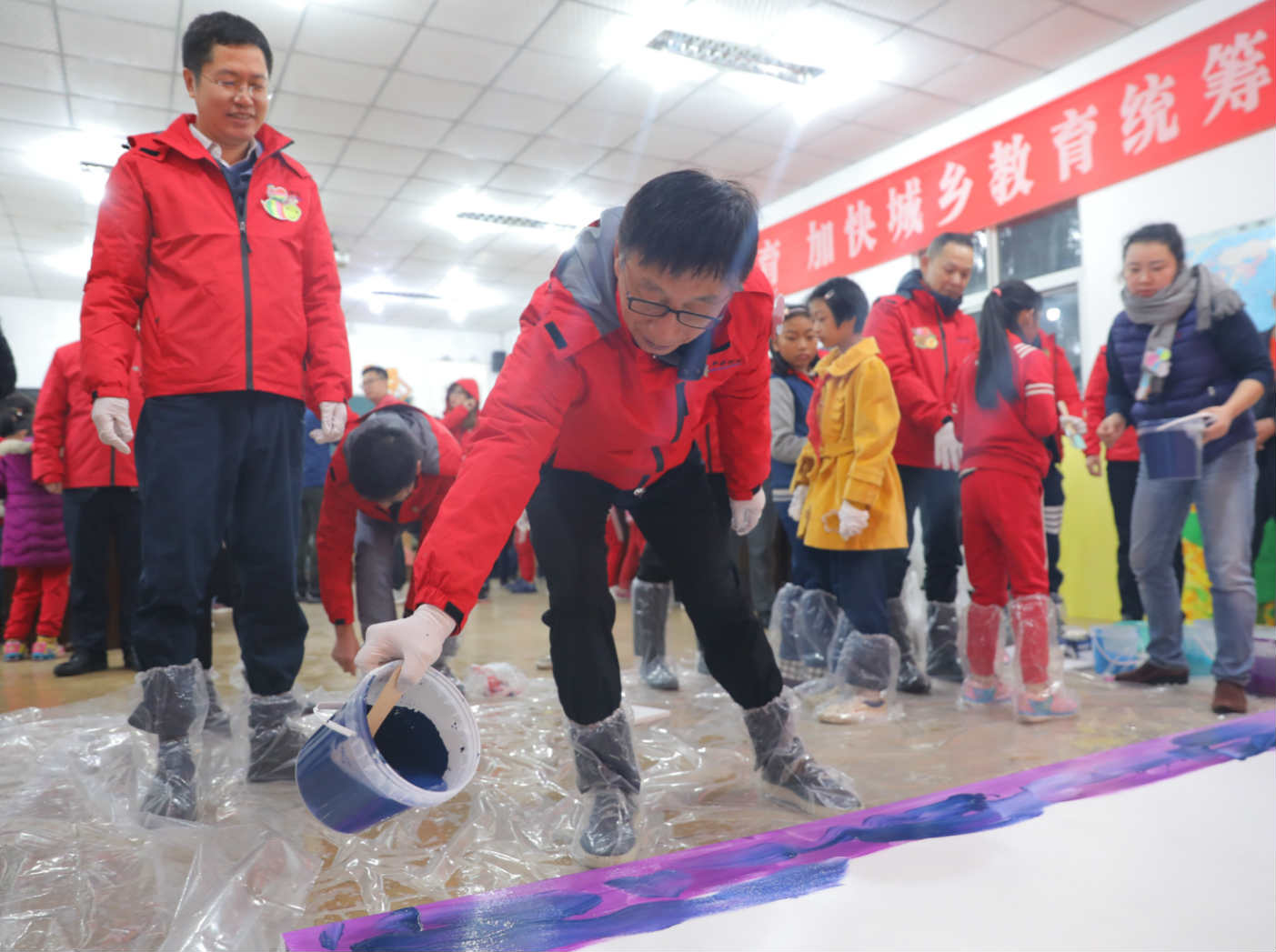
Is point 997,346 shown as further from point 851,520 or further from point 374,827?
point 374,827

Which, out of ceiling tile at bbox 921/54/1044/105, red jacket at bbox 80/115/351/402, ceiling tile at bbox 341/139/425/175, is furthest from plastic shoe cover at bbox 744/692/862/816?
ceiling tile at bbox 341/139/425/175

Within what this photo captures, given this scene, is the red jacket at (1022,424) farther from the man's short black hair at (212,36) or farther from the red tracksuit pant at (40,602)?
the red tracksuit pant at (40,602)

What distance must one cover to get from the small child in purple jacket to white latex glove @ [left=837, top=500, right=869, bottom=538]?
2.87m

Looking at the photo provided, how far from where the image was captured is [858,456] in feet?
6.68

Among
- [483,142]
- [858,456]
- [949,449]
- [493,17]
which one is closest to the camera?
[858,456]

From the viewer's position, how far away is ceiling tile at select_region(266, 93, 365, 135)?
476 cm

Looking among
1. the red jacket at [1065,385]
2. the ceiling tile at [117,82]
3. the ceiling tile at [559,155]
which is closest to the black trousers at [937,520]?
the red jacket at [1065,385]

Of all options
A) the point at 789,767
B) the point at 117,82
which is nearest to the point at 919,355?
the point at 789,767

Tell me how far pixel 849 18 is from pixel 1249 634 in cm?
317

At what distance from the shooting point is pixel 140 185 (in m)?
1.45

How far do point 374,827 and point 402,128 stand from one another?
15.5 feet

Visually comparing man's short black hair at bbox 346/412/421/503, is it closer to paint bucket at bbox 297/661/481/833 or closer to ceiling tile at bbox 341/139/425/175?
paint bucket at bbox 297/661/481/833

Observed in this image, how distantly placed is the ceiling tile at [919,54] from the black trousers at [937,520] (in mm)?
2604

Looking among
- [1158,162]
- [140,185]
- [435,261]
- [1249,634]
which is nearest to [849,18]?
[1158,162]
